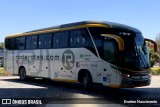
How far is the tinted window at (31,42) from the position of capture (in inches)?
831

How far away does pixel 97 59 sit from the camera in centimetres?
1569

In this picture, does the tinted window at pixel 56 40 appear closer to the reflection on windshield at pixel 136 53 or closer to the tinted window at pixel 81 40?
the tinted window at pixel 81 40

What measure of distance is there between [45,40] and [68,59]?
9.48 feet

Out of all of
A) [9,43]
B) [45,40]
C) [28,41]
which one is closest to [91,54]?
[45,40]

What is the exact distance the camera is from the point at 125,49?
14.8 m

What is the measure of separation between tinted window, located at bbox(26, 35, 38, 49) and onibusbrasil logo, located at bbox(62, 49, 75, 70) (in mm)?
3646

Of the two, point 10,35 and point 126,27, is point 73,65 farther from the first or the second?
point 10,35

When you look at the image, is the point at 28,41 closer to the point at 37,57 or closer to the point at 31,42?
the point at 31,42

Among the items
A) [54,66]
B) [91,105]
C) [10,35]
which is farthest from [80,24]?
[10,35]

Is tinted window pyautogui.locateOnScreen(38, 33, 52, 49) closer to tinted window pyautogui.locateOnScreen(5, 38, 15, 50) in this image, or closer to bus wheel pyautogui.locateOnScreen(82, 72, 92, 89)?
bus wheel pyautogui.locateOnScreen(82, 72, 92, 89)

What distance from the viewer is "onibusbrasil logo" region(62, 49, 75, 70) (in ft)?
57.4

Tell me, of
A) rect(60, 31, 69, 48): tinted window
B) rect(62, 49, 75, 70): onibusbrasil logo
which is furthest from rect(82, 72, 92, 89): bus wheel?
rect(60, 31, 69, 48): tinted window

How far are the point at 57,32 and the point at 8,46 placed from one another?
693 cm

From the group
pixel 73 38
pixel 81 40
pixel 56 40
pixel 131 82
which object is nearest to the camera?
pixel 131 82
